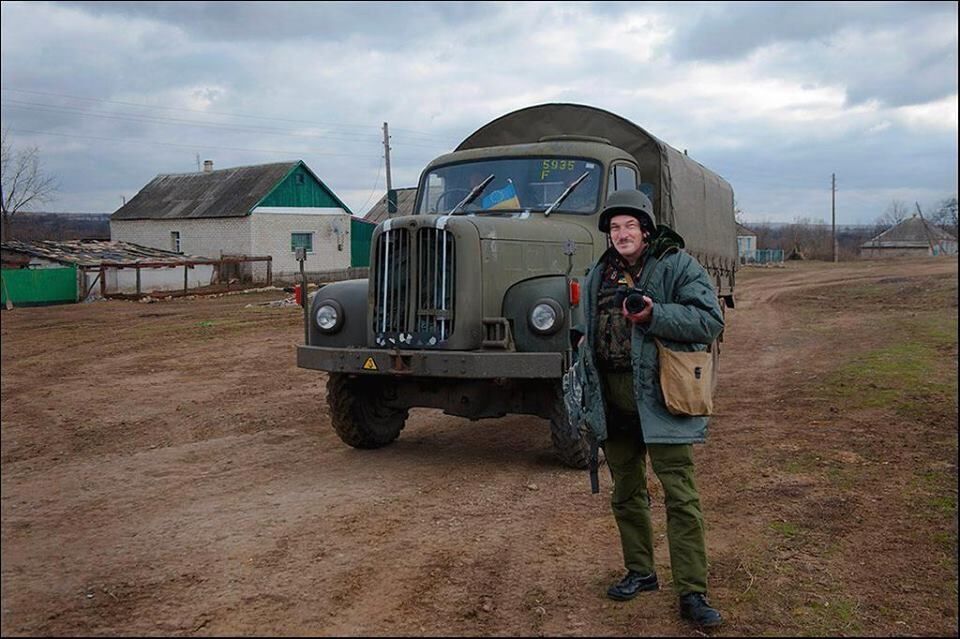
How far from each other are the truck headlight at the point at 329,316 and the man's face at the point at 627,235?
3.20 metres

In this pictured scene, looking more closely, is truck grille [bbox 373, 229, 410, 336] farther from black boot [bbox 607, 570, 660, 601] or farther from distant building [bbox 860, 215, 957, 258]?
distant building [bbox 860, 215, 957, 258]

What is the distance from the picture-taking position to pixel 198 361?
13.5 metres

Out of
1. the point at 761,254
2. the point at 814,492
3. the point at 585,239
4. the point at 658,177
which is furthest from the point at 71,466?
the point at 761,254

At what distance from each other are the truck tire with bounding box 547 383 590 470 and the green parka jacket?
7.61 feet

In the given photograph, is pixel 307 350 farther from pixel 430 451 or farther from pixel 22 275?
pixel 22 275

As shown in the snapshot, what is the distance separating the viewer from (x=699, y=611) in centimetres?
393

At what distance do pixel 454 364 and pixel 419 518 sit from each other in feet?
3.57

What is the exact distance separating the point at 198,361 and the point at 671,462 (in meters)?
10.6

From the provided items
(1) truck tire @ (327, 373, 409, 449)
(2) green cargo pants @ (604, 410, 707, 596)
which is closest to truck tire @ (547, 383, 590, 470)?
(1) truck tire @ (327, 373, 409, 449)

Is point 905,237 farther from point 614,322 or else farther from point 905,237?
point 614,322

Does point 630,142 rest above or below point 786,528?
above

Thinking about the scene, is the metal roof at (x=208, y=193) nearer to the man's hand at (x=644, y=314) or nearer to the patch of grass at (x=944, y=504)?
the patch of grass at (x=944, y=504)

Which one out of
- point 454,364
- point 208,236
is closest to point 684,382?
point 454,364

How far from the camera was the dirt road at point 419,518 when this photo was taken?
3.46 m
